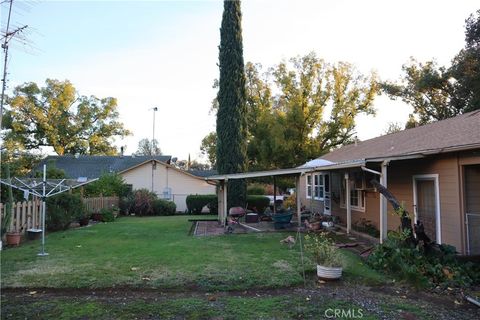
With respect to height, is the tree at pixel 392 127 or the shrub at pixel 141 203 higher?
the tree at pixel 392 127

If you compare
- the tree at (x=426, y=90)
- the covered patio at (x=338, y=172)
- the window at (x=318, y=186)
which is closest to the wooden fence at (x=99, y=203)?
the covered patio at (x=338, y=172)

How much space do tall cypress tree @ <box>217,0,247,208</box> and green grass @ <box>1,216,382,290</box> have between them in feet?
29.5

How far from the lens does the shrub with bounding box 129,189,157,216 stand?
2352 cm

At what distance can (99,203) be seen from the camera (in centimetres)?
2000

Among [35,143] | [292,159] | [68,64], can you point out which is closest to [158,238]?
[68,64]

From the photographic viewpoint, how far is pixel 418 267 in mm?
6758

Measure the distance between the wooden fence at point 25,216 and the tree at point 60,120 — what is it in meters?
26.8

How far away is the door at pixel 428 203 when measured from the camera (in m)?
9.03

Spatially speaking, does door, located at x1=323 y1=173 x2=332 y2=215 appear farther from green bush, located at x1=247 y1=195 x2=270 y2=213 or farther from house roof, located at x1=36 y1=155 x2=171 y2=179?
house roof, located at x1=36 y1=155 x2=171 y2=179

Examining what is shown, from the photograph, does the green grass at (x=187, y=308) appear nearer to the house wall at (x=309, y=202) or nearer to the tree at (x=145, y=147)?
the house wall at (x=309, y=202)

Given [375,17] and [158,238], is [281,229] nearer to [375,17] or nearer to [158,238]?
[158,238]

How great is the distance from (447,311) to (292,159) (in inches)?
912

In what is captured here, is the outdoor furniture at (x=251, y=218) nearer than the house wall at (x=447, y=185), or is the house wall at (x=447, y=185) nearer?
the house wall at (x=447, y=185)

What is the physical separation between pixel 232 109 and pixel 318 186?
21.4ft
